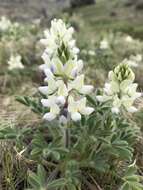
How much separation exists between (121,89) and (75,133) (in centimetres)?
37

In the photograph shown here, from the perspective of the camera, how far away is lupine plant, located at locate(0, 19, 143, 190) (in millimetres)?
2566

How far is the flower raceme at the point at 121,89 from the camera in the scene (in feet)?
8.63

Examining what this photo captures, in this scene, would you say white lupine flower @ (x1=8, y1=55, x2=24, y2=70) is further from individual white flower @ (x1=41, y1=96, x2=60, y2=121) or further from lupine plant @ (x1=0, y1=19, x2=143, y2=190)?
individual white flower @ (x1=41, y1=96, x2=60, y2=121)

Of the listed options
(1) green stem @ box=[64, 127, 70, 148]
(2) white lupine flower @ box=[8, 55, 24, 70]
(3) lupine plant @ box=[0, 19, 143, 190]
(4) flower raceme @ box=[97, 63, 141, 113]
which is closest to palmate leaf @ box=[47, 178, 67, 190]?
(3) lupine plant @ box=[0, 19, 143, 190]

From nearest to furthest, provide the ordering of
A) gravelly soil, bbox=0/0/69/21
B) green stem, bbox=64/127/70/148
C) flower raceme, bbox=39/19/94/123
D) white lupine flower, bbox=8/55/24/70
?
flower raceme, bbox=39/19/94/123 → green stem, bbox=64/127/70/148 → white lupine flower, bbox=8/55/24/70 → gravelly soil, bbox=0/0/69/21

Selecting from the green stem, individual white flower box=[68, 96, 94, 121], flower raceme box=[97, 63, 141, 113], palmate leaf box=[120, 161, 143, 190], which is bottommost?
palmate leaf box=[120, 161, 143, 190]

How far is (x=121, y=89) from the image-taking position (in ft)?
8.80

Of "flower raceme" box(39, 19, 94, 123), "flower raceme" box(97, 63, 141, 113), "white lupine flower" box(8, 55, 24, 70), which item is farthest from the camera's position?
"white lupine flower" box(8, 55, 24, 70)

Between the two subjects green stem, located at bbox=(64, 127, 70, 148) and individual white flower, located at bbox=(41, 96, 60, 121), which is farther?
green stem, located at bbox=(64, 127, 70, 148)

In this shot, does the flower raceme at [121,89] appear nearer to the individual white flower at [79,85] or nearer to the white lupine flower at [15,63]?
the individual white flower at [79,85]

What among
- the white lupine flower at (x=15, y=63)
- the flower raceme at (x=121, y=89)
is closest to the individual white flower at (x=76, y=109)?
the flower raceme at (x=121, y=89)

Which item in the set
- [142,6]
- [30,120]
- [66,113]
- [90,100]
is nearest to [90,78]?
[30,120]

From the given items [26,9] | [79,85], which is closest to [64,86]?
[79,85]

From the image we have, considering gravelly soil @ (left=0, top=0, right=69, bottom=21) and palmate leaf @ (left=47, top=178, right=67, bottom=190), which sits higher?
gravelly soil @ (left=0, top=0, right=69, bottom=21)
